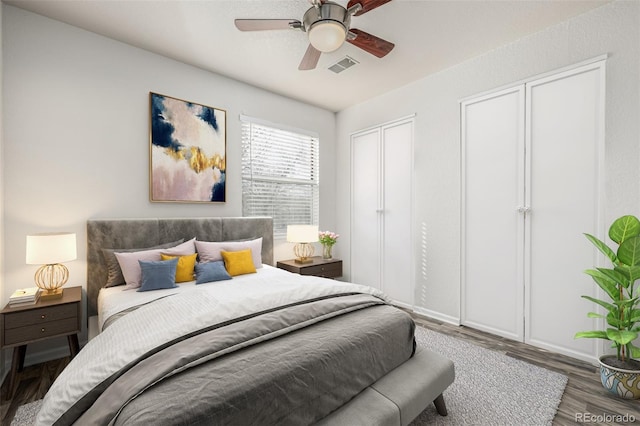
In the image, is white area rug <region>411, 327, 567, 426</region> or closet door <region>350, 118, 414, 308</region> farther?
closet door <region>350, 118, 414, 308</region>

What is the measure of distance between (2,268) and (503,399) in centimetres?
387

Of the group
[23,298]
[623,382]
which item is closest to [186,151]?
[23,298]

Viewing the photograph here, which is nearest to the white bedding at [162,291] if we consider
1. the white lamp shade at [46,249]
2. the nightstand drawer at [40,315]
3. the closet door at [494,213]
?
the nightstand drawer at [40,315]

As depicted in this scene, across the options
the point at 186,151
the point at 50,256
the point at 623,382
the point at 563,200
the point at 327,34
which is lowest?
the point at 623,382

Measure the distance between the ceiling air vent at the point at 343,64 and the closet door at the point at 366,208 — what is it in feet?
3.67

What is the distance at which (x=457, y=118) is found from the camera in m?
3.29

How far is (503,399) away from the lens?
1.99 metres

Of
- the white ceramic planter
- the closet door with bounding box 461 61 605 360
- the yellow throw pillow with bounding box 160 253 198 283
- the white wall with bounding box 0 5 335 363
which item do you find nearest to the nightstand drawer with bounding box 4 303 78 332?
the white wall with bounding box 0 5 335 363

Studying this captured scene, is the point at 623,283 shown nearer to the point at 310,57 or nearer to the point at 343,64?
the point at 310,57

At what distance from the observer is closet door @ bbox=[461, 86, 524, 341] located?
2850 millimetres

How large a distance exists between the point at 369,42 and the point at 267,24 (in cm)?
77

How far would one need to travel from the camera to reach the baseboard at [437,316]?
3.30 metres

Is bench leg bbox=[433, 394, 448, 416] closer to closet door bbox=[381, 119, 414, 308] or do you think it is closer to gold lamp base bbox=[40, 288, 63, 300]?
closet door bbox=[381, 119, 414, 308]

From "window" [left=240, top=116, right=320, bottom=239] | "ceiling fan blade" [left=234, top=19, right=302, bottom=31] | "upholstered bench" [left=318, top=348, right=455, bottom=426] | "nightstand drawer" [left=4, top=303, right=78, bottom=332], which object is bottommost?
"upholstered bench" [left=318, top=348, right=455, bottom=426]
